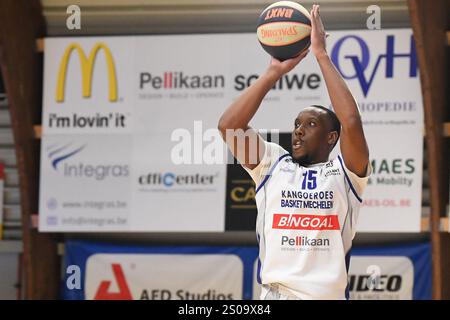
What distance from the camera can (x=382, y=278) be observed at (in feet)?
33.1

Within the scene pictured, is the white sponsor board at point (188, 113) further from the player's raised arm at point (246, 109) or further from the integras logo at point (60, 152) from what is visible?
the player's raised arm at point (246, 109)

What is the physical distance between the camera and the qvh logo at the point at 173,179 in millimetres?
10125

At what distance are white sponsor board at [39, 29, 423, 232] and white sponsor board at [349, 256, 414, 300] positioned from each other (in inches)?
23.3

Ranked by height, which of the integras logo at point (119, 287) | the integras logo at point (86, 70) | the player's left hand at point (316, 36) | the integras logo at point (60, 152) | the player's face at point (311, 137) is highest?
the integras logo at point (86, 70)

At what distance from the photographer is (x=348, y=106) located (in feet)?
14.9

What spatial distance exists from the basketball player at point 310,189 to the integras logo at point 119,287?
6.09m

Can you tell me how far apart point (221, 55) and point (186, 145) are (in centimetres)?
126

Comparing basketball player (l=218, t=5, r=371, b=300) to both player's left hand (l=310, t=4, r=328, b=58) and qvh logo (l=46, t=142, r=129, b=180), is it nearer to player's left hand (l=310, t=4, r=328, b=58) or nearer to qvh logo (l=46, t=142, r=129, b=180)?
player's left hand (l=310, t=4, r=328, b=58)

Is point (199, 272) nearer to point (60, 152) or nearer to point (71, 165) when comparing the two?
point (71, 165)

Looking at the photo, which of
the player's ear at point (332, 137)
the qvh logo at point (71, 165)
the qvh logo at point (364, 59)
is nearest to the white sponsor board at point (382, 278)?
the qvh logo at point (364, 59)

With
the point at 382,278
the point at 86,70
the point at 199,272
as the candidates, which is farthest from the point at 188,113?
the point at 382,278
